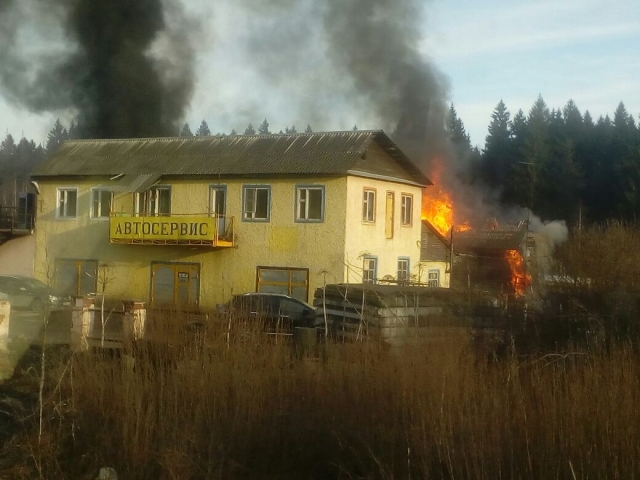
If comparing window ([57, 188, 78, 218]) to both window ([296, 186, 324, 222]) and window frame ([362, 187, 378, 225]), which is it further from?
window frame ([362, 187, 378, 225])

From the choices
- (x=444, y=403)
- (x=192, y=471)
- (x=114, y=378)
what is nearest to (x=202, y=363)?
(x=114, y=378)

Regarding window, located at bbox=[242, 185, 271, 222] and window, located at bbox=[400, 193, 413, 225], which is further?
window, located at bbox=[400, 193, 413, 225]

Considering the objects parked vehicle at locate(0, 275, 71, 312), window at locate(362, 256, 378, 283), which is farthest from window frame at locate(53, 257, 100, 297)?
window at locate(362, 256, 378, 283)

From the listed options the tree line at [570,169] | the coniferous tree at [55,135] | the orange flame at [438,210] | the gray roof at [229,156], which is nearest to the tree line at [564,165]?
the tree line at [570,169]

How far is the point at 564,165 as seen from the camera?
202ft

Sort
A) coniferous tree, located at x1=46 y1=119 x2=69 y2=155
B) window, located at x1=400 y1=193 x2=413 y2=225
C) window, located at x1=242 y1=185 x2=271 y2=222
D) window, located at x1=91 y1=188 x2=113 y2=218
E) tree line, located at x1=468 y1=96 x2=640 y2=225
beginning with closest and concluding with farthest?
window, located at x1=242 y1=185 x2=271 y2=222 → window, located at x1=400 y1=193 x2=413 y2=225 → window, located at x1=91 y1=188 x2=113 y2=218 → tree line, located at x1=468 y1=96 x2=640 y2=225 → coniferous tree, located at x1=46 y1=119 x2=69 y2=155

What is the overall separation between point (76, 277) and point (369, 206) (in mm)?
12252

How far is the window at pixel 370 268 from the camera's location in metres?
28.0

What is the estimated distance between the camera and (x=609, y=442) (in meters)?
7.19

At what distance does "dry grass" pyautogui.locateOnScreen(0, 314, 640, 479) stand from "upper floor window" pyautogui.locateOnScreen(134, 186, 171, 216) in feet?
60.0

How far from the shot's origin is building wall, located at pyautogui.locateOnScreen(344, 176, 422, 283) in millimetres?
27312

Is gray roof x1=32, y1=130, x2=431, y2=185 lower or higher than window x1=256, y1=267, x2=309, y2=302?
higher

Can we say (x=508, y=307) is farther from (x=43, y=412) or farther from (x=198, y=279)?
(x=198, y=279)

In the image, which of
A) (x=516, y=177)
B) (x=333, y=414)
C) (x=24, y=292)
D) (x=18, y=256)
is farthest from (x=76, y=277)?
(x=516, y=177)
